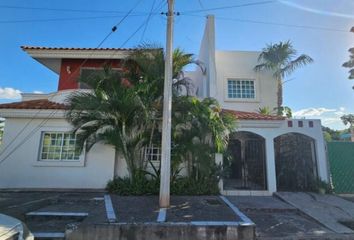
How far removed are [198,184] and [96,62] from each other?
8.87 meters

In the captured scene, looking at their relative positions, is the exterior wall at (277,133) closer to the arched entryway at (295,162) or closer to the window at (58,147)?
the arched entryway at (295,162)

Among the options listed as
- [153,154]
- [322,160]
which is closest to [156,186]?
[153,154]

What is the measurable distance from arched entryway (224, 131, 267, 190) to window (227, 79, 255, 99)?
5.06 metres

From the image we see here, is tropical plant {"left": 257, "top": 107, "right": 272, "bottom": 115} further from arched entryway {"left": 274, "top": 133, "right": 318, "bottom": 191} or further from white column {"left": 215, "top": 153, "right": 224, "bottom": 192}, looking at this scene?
white column {"left": 215, "top": 153, "right": 224, "bottom": 192}

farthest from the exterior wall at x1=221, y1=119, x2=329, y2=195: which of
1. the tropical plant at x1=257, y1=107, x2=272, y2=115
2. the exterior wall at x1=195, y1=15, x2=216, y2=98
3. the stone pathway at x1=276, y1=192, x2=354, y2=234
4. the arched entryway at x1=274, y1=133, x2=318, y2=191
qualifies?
the tropical plant at x1=257, y1=107, x2=272, y2=115

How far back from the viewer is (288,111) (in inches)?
650

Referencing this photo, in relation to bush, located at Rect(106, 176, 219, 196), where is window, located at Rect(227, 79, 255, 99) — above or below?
above

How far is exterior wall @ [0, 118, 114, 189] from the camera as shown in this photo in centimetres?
1070

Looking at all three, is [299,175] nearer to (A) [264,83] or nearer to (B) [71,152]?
(A) [264,83]

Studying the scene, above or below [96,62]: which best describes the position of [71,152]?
below

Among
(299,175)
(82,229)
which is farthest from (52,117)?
(299,175)

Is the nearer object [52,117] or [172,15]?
[172,15]

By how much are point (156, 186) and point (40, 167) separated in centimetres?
528

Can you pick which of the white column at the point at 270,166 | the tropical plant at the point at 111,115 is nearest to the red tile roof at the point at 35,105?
the tropical plant at the point at 111,115
